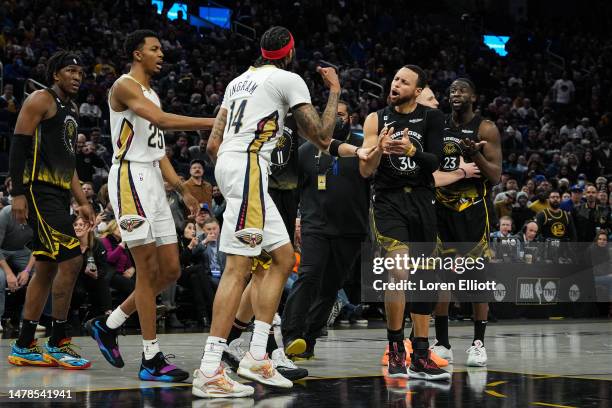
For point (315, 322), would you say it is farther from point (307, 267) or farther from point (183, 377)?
point (183, 377)

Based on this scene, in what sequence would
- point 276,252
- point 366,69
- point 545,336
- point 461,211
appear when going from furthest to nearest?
point 366,69, point 545,336, point 461,211, point 276,252

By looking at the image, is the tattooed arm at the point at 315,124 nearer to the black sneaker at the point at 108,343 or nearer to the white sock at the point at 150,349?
the white sock at the point at 150,349

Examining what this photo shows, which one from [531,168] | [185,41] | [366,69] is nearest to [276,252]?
[531,168]

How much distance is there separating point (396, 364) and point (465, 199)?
172 centimetres

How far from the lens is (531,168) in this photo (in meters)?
20.0

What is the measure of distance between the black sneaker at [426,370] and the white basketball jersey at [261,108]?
1.79 m

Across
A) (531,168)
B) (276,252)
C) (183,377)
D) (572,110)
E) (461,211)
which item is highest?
(572,110)

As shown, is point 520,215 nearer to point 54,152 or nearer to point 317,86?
point 317,86

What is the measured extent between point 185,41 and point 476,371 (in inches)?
703

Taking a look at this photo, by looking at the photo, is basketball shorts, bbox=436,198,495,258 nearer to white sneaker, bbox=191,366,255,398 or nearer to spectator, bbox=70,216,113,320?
white sneaker, bbox=191,366,255,398

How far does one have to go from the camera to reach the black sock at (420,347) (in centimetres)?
648

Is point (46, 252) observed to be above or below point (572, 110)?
below

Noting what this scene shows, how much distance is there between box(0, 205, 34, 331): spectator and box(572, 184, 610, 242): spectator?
9267mm

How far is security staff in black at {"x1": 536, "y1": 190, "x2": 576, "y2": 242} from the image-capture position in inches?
604
